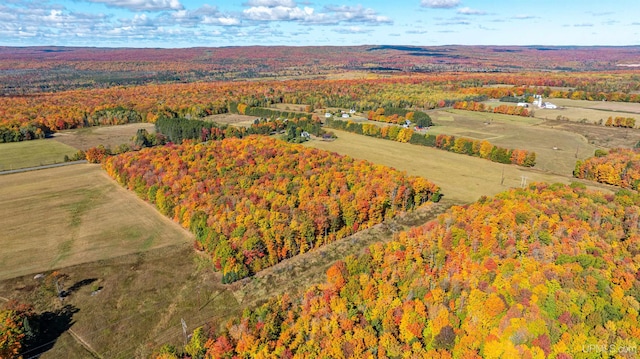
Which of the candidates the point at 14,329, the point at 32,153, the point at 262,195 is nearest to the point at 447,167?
the point at 262,195

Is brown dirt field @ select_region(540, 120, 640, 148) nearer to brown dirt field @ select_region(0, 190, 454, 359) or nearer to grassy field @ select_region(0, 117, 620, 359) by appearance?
grassy field @ select_region(0, 117, 620, 359)

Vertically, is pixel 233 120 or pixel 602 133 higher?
pixel 233 120

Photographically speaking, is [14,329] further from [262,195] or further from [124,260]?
[262,195]

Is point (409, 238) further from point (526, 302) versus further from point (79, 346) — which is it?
point (79, 346)

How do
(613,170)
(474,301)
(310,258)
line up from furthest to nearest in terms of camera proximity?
(613,170) < (310,258) < (474,301)

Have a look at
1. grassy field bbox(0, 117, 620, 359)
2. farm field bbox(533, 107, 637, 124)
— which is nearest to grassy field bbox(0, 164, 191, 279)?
grassy field bbox(0, 117, 620, 359)

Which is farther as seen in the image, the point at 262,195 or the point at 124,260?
the point at 262,195

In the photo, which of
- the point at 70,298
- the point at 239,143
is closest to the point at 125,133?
the point at 239,143

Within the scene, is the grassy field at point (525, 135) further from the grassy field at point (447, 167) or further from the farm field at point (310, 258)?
the grassy field at point (447, 167)
